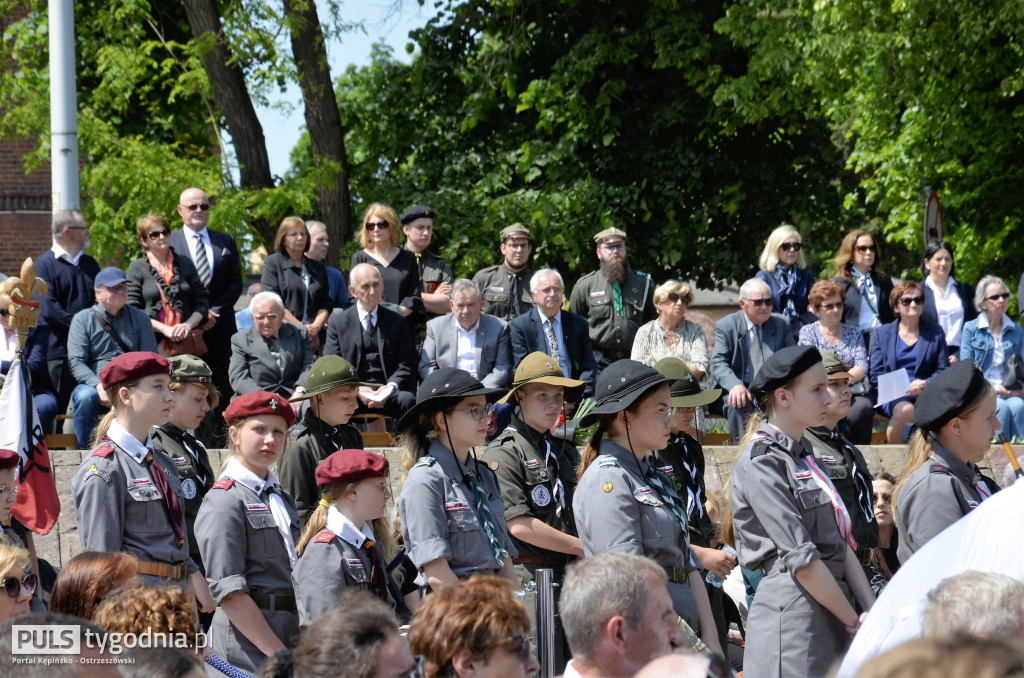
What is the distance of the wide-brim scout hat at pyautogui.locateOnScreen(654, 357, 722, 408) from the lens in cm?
688

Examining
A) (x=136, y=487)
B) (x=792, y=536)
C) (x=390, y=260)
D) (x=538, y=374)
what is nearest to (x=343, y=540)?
(x=136, y=487)

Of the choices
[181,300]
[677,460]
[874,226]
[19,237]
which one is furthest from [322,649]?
[874,226]

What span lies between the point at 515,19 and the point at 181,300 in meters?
8.01

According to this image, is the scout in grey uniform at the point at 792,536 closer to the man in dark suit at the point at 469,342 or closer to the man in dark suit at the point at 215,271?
the man in dark suit at the point at 469,342

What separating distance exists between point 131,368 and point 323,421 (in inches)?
57.3

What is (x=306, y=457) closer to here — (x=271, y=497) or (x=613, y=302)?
(x=271, y=497)

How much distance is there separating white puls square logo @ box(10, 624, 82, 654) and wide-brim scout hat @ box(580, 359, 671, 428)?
2.86 meters

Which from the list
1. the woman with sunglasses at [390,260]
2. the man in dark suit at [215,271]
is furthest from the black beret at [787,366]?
the man in dark suit at [215,271]

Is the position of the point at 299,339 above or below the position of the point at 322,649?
above

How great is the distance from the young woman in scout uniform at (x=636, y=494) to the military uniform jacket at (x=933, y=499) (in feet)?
3.00

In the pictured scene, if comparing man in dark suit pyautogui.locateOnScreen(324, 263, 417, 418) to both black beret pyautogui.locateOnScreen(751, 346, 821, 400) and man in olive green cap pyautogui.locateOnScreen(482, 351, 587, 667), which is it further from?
black beret pyautogui.locateOnScreen(751, 346, 821, 400)

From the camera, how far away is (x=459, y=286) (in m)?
9.80

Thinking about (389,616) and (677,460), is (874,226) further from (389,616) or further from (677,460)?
(389,616)

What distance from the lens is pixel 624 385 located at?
5.52m
